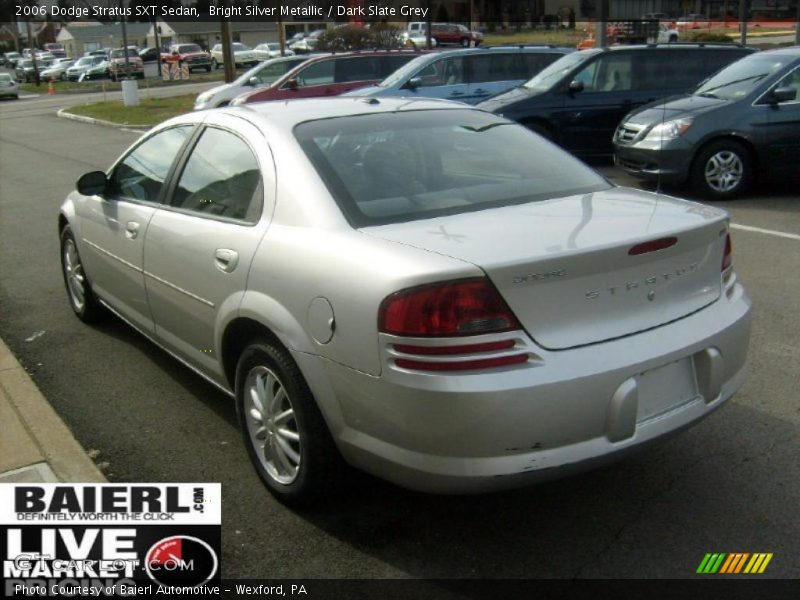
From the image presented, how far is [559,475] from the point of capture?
299 centimetres

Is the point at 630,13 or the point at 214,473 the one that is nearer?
the point at 214,473

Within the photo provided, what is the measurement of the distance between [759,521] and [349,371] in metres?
1.69

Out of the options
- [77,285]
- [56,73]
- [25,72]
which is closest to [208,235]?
[77,285]

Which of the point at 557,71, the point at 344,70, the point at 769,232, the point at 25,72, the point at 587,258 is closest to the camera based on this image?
the point at 587,258

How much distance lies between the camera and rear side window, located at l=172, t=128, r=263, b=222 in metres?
3.88

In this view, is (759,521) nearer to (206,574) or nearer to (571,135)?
(206,574)

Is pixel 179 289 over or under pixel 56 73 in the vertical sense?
over

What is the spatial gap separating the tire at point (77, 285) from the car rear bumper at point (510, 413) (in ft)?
10.5

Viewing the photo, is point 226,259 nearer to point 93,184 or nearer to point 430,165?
point 430,165

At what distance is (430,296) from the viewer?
114 inches

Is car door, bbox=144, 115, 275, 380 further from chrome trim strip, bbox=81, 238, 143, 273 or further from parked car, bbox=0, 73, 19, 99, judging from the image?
parked car, bbox=0, 73, 19, 99

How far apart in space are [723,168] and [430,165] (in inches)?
274

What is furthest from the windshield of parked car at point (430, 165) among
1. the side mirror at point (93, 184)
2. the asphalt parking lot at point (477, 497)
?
the side mirror at point (93, 184)

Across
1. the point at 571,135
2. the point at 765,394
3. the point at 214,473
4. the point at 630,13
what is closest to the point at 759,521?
the point at 765,394
